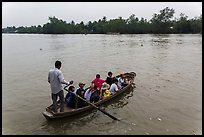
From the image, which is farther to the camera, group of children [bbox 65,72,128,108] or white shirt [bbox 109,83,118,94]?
white shirt [bbox 109,83,118,94]

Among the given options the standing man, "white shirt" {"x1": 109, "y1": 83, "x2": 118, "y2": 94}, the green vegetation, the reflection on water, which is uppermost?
the green vegetation

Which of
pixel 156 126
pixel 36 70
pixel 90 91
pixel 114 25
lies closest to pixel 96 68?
pixel 36 70

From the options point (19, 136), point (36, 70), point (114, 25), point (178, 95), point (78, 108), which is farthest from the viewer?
point (114, 25)

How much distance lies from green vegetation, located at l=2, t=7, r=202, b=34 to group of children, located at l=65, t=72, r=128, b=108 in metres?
86.3

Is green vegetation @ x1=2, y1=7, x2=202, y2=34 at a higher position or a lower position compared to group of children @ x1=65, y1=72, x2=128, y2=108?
higher

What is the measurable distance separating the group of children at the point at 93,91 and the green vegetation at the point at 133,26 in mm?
86281

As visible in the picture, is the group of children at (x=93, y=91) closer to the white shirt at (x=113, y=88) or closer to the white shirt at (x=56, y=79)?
the white shirt at (x=113, y=88)

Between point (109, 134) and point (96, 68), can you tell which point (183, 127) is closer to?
point (109, 134)

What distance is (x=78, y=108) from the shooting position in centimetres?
1007

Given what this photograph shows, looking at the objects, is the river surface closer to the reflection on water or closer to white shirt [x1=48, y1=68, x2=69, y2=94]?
the reflection on water

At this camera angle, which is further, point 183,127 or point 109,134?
point 183,127

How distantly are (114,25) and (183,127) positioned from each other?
10376 cm

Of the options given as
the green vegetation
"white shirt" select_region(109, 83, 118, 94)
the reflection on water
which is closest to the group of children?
"white shirt" select_region(109, 83, 118, 94)

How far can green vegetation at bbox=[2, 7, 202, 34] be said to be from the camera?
310ft
